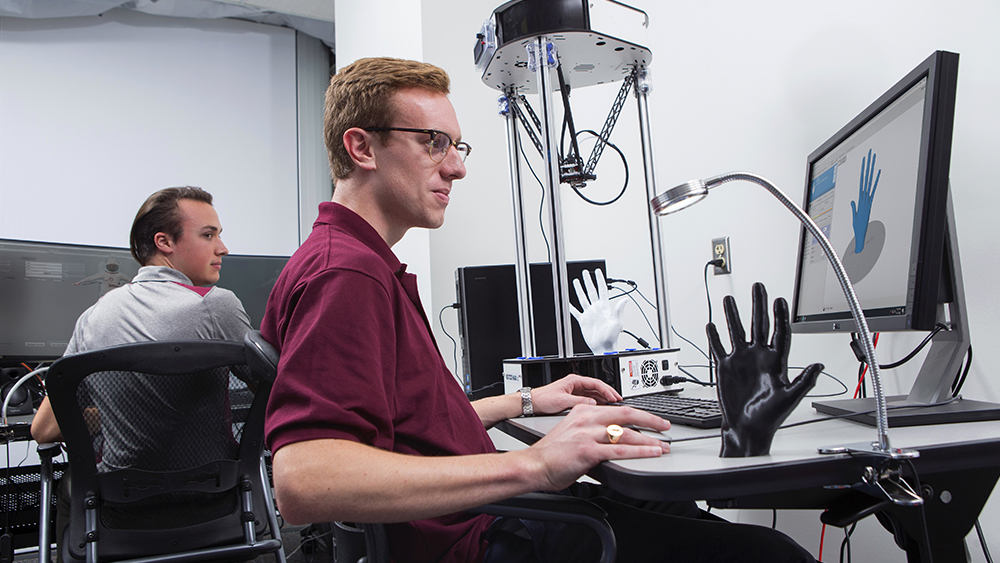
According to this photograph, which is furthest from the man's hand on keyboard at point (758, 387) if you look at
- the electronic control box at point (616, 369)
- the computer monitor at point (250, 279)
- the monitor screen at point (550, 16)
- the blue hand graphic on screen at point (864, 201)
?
the computer monitor at point (250, 279)

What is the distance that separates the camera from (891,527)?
33.2 inches

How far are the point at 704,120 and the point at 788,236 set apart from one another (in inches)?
19.5

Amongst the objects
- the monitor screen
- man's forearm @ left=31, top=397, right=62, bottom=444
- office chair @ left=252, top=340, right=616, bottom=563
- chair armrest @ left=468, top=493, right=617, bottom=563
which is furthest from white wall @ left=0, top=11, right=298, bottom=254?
chair armrest @ left=468, top=493, right=617, bottom=563

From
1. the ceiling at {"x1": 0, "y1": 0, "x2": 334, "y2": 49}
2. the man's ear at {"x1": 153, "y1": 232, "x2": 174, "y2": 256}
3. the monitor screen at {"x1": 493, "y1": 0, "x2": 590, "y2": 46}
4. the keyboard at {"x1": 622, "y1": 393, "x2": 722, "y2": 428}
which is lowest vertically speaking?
the keyboard at {"x1": 622, "y1": 393, "x2": 722, "y2": 428}

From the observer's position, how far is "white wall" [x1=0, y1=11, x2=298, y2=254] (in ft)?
12.5

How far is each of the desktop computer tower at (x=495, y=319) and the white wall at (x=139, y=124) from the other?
2756mm

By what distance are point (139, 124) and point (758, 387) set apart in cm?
434

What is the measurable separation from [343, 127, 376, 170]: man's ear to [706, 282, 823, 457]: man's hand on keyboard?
0.62m

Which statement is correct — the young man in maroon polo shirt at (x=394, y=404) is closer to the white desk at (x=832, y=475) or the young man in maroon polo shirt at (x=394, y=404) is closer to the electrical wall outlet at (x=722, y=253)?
the white desk at (x=832, y=475)

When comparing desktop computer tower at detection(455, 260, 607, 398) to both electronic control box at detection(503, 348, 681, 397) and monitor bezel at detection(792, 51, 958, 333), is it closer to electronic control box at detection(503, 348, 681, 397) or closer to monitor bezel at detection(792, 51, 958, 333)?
electronic control box at detection(503, 348, 681, 397)

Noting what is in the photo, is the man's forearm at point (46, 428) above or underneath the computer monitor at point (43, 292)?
underneath

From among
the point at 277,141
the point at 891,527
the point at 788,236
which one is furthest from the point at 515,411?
the point at 277,141

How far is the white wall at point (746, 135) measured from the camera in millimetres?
1275

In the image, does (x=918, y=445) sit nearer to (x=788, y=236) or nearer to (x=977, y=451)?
(x=977, y=451)
